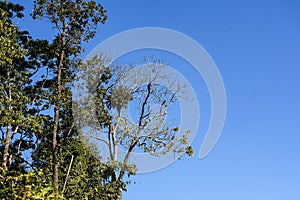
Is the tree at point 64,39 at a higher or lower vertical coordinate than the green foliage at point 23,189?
higher

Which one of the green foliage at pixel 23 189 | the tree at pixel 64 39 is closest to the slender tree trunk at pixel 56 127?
the tree at pixel 64 39

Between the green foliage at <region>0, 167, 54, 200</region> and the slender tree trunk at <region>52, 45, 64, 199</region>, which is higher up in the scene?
the slender tree trunk at <region>52, 45, 64, 199</region>

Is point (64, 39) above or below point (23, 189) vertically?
above

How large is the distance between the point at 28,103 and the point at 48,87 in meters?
1.85

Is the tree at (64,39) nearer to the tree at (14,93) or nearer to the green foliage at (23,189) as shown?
the tree at (14,93)

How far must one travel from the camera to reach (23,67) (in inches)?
709

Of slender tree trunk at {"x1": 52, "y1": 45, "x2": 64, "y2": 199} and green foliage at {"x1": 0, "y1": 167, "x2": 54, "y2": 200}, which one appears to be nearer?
green foliage at {"x1": 0, "y1": 167, "x2": 54, "y2": 200}

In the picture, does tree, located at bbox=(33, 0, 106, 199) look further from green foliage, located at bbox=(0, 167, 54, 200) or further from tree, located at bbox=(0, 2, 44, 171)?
green foliage, located at bbox=(0, 167, 54, 200)

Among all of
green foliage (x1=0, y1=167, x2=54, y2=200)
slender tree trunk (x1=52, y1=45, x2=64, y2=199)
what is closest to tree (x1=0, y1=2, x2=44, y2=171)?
slender tree trunk (x1=52, y1=45, x2=64, y2=199)

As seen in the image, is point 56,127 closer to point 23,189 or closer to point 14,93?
point 14,93

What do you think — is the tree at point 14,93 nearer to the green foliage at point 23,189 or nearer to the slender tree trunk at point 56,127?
the slender tree trunk at point 56,127

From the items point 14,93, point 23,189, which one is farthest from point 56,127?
point 23,189

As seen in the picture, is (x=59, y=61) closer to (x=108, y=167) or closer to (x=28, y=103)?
(x=28, y=103)

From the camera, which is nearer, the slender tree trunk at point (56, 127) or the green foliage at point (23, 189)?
the green foliage at point (23, 189)
